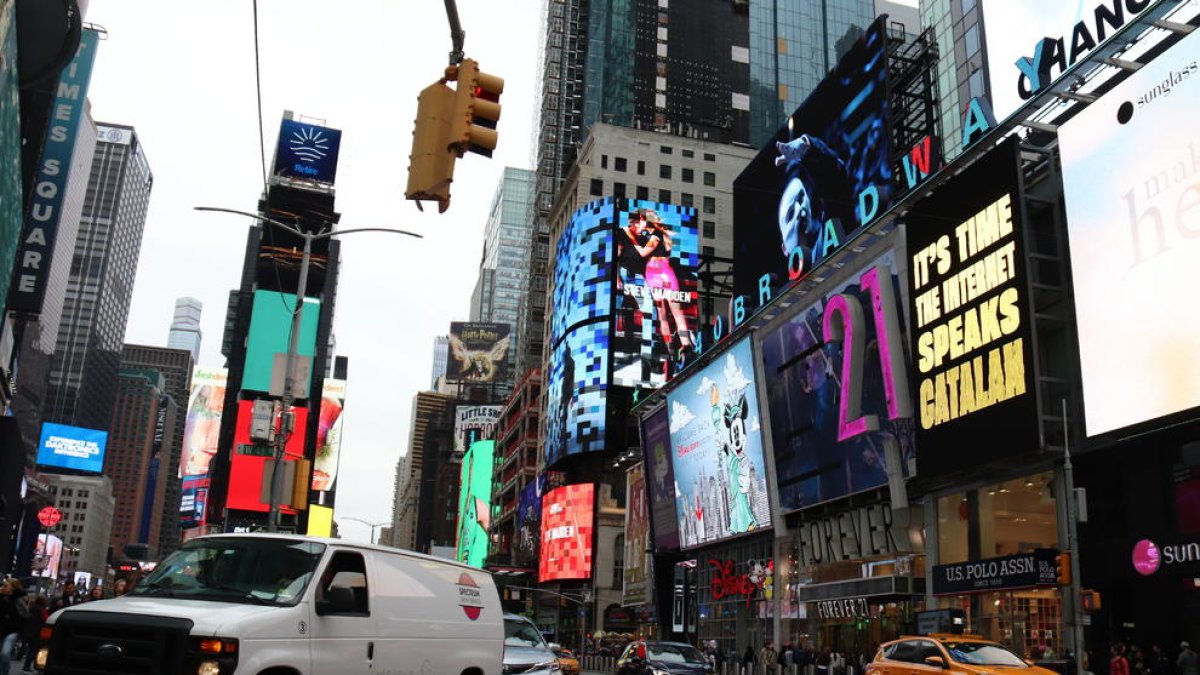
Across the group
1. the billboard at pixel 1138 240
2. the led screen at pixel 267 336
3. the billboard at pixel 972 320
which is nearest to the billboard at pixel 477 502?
the led screen at pixel 267 336

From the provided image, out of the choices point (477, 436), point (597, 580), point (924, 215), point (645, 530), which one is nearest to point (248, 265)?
point (477, 436)

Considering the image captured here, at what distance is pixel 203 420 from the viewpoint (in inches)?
6668

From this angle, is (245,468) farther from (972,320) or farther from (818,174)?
(972,320)

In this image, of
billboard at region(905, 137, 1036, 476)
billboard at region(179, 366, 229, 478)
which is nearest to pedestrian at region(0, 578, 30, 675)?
billboard at region(905, 137, 1036, 476)

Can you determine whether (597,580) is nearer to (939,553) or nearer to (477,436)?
(939,553)

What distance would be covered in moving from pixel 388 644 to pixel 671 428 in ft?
150

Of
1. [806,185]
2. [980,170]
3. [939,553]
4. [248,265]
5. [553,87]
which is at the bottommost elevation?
[939,553]

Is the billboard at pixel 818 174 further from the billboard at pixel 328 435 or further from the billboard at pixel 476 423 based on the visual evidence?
the billboard at pixel 476 423

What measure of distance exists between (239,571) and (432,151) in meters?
4.53

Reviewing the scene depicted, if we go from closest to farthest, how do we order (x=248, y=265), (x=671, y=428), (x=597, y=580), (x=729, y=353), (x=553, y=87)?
(x=729, y=353), (x=671, y=428), (x=597, y=580), (x=553, y=87), (x=248, y=265)

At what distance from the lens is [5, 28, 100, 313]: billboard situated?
201 feet

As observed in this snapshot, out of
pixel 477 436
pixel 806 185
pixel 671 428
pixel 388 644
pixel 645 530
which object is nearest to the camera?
pixel 388 644

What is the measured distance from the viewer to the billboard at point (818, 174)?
46.1 m

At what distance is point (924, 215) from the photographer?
32.5m
